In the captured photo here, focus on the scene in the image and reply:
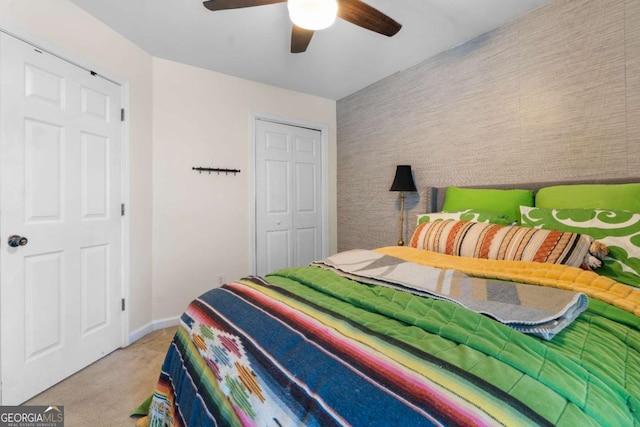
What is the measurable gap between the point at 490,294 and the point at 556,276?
378 millimetres

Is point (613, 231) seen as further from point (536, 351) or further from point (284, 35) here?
point (284, 35)

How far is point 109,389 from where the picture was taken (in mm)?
1804

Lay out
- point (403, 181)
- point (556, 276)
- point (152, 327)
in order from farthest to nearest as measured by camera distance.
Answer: point (403, 181) → point (152, 327) → point (556, 276)

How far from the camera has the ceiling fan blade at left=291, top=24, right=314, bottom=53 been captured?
71.2 inches

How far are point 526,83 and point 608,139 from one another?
663mm

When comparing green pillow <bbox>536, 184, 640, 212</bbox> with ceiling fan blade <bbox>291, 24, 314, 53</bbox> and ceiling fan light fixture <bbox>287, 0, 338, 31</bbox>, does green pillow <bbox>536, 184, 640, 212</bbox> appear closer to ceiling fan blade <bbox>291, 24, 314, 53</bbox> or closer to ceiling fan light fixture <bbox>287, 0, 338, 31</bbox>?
ceiling fan light fixture <bbox>287, 0, 338, 31</bbox>

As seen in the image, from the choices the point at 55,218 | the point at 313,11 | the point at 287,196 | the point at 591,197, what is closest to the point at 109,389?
the point at 55,218

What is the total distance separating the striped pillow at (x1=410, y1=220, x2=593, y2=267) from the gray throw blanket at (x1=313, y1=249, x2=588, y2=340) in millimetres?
417

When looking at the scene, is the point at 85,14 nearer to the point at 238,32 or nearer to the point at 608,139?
the point at 238,32

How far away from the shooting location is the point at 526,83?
213 cm

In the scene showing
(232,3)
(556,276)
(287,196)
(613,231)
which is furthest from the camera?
(287,196)

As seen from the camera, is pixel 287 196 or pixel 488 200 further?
pixel 287 196

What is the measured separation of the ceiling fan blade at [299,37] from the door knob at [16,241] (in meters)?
2.00

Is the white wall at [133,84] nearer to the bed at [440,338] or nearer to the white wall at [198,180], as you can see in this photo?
the white wall at [198,180]
